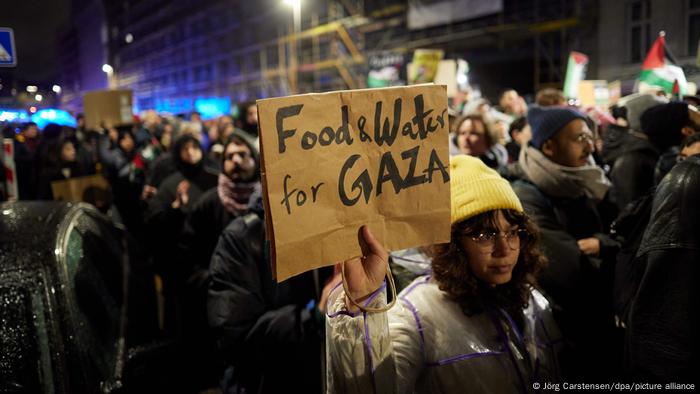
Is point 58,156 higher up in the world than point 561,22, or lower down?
lower down

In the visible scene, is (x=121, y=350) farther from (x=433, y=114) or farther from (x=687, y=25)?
(x=687, y=25)

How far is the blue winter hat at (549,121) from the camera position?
9.77ft

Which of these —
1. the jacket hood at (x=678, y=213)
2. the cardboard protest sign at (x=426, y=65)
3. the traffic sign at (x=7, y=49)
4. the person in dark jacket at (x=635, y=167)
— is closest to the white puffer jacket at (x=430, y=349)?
the jacket hood at (x=678, y=213)

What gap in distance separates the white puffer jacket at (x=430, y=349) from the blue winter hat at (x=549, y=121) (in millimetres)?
1368

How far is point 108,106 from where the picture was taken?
12164 mm

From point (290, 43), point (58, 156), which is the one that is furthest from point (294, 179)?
point (290, 43)

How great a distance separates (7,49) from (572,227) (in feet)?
16.2

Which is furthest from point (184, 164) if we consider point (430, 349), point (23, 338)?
point (430, 349)

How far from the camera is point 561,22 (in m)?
18.0

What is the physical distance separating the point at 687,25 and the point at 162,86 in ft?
181

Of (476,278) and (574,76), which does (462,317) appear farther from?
(574,76)

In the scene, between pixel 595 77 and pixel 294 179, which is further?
pixel 595 77

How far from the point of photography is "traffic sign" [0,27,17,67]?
4602 millimetres

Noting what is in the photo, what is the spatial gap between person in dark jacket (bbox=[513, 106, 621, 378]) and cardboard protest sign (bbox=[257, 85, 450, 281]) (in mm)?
1115
